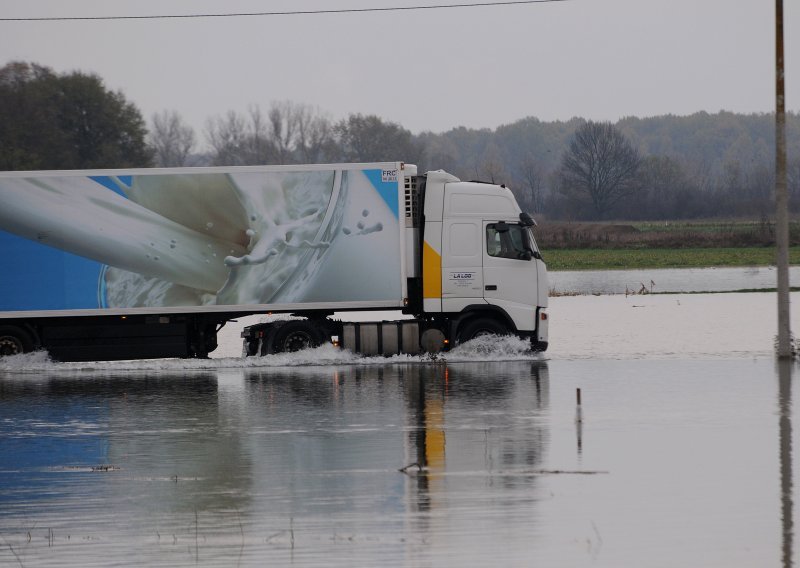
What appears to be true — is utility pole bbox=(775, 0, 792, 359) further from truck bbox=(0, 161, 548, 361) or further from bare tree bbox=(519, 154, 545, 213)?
bare tree bbox=(519, 154, 545, 213)

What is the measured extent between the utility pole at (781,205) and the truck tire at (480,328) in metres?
5.15

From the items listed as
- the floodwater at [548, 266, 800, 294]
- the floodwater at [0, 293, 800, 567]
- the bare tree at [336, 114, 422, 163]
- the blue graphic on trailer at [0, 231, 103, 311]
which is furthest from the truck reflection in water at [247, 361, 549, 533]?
the bare tree at [336, 114, 422, 163]

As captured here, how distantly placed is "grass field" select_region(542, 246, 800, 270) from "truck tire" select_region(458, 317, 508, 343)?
4633cm

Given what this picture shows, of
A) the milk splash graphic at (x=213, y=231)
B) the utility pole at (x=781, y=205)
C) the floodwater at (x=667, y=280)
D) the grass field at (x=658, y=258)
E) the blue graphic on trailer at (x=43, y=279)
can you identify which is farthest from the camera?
the grass field at (x=658, y=258)

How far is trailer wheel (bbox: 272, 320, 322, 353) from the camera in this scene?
23.9m

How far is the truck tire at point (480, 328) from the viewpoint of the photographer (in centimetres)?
2384

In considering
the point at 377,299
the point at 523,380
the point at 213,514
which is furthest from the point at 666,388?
the point at 213,514

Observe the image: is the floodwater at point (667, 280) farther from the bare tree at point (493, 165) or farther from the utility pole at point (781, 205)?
the bare tree at point (493, 165)

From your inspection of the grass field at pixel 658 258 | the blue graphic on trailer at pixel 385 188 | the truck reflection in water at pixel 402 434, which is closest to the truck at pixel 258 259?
the blue graphic on trailer at pixel 385 188

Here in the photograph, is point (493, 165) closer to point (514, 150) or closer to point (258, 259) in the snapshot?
point (514, 150)

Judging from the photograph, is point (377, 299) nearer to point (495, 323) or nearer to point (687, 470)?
point (495, 323)

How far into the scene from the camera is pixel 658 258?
2923 inches

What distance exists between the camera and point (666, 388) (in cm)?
1892

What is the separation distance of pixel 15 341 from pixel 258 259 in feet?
15.9
